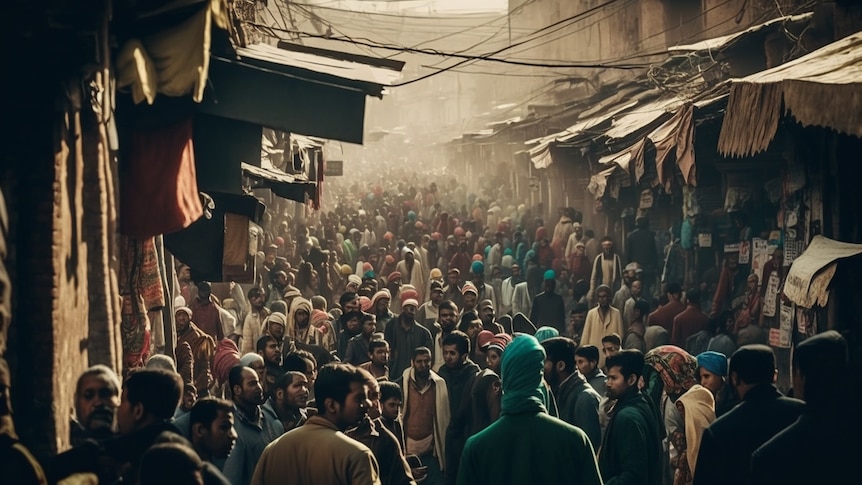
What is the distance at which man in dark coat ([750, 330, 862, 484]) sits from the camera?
4668 millimetres

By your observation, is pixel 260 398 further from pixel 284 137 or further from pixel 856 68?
pixel 284 137

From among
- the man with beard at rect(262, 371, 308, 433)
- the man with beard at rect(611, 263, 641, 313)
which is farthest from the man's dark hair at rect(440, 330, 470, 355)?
the man with beard at rect(611, 263, 641, 313)

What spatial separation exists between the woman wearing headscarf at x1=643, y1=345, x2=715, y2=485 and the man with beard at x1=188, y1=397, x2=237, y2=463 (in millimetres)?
3125

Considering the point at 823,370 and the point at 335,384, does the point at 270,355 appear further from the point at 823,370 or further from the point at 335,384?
the point at 823,370

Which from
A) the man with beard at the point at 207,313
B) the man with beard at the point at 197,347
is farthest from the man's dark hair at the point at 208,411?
the man with beard at the point at 207,313

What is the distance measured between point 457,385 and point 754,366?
12.5 ft

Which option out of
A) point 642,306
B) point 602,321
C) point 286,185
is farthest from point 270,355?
point 642,306

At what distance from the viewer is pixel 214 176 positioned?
31.9ft

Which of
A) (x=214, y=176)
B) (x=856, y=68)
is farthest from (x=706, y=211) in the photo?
(x=214, y=176)

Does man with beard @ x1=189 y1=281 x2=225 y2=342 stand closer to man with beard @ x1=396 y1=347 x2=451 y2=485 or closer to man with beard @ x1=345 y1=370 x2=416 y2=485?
man with beard @ x1=396 y1=347 x2=451 y2=485

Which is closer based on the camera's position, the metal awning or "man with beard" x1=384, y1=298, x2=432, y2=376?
the metal awning

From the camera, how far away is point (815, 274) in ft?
29.1

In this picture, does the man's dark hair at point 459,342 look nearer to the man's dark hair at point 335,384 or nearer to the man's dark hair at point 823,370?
the man's dark hair at point 335,384

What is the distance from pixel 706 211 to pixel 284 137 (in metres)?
6.25
